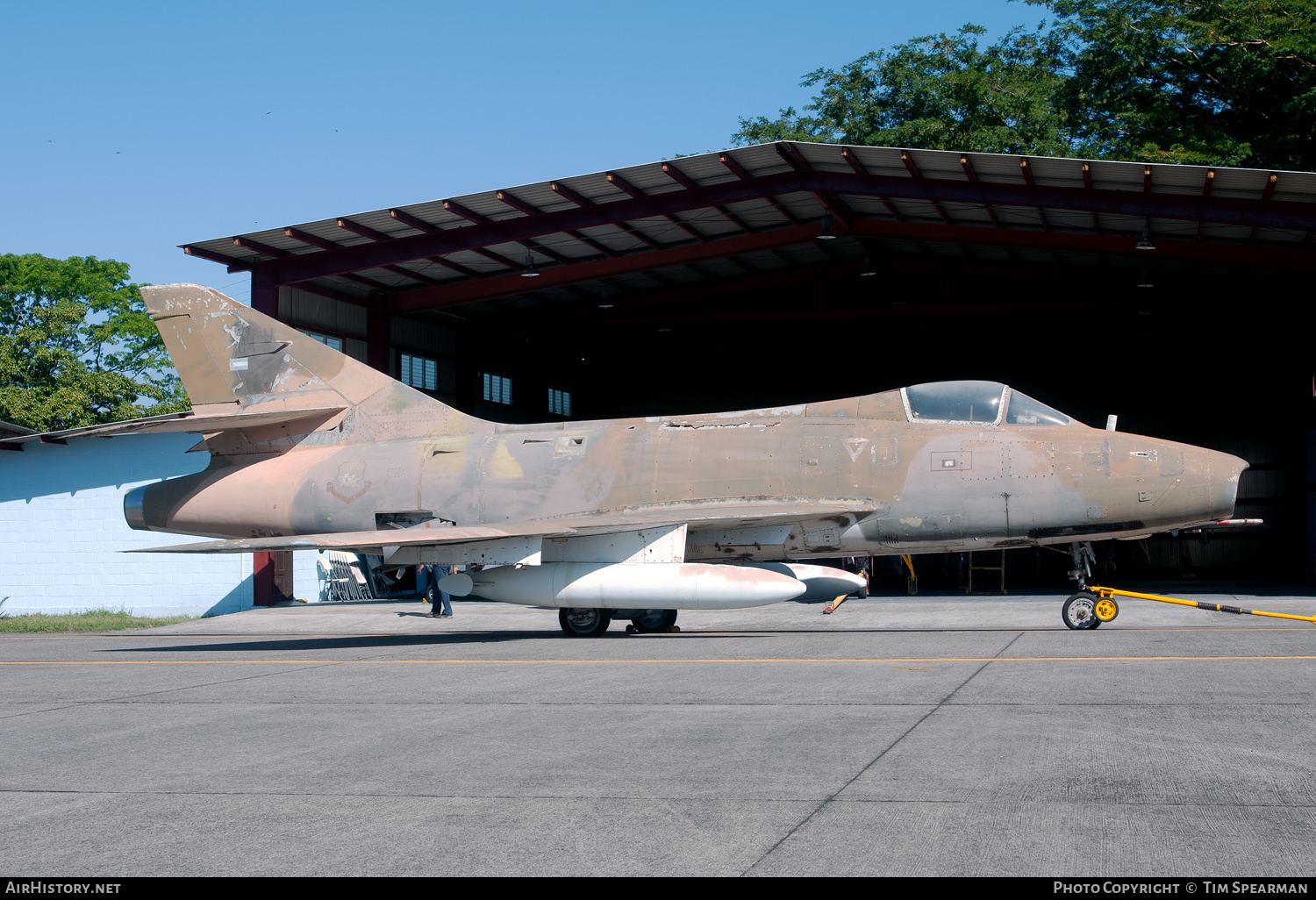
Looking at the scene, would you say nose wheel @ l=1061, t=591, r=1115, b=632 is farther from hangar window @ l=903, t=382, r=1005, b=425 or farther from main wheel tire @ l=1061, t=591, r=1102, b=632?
hangar window @ l=903, t=382, r=1005, b=425

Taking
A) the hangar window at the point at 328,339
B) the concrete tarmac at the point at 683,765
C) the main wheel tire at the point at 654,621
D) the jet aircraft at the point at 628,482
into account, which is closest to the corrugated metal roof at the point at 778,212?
the hangar window at the point at 328,339

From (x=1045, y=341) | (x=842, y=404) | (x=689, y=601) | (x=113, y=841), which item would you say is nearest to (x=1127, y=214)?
(x=842, y=404)

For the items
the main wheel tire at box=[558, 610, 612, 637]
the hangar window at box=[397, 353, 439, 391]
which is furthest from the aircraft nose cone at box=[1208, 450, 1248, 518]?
the hangar window at box=[397, 353, 439, 391]

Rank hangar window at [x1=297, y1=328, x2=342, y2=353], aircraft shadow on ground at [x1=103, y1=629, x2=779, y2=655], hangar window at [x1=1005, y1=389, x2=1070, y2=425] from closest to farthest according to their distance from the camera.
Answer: hangar window at [x1=1005, y1=389, x2=1070, y2=425]
aircraft shadow on ground at [x1=103, y1=629, x2=779, y2=655]
hangar window at [x1=297, y1=328, x2=342, y2=353]

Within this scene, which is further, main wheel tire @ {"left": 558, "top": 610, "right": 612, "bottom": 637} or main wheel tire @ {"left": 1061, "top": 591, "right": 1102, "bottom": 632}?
main wheel tire @ {"left": 558, "top": 610, "right": 612, "bottom": 637}

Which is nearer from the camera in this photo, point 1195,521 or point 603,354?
point 1195,521

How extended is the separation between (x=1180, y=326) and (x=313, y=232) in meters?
27.7

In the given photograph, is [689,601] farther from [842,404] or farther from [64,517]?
[64,517]

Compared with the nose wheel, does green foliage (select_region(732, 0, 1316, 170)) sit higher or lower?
higher

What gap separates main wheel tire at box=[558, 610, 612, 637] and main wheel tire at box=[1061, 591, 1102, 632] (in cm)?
628

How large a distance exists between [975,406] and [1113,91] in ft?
110

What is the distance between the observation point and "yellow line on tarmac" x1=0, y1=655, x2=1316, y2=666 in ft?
34.9

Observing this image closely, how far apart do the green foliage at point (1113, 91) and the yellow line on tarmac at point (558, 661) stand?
30.1 m
